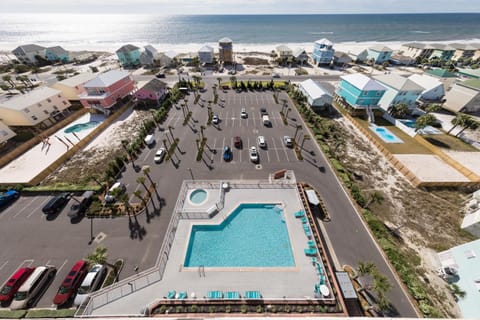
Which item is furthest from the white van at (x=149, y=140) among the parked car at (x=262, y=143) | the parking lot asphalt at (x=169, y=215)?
the parked car at (x=262, y=143)

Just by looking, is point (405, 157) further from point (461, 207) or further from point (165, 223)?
point (165, 223)

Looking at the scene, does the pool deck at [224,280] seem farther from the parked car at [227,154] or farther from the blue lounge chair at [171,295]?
the parked car at [227,154]

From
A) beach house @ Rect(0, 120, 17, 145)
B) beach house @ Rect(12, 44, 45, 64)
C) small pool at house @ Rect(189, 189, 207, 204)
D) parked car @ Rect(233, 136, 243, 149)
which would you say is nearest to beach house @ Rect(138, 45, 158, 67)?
beach house @ Rect(12, 44, 45, 64)

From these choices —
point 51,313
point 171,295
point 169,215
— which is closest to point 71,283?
point 51,313

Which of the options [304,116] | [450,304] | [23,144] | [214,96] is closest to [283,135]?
[304,116]

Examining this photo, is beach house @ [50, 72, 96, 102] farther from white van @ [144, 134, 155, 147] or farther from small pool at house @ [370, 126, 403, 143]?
small pool at house @ [370, 126, 403, 143]

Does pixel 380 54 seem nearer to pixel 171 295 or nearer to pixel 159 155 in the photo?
pixel 159 155
